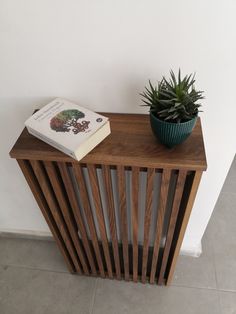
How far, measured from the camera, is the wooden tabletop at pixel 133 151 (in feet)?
2.01

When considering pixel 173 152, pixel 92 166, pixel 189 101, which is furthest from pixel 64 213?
pixel 189 101

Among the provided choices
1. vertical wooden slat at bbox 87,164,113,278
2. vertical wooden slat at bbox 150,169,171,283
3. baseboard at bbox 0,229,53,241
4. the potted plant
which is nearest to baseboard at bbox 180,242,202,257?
vertical wooden slat at bbox 150,169,171,283

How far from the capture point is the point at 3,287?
1228 mm

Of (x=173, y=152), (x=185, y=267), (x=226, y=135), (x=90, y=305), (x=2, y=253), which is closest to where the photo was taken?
(x=173, y=152)

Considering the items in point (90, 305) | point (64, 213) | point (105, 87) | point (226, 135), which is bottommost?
point (90, 305)

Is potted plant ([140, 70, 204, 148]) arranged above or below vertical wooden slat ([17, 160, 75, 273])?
above

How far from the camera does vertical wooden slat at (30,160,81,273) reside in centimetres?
72

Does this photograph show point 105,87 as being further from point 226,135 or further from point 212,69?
point 226,135

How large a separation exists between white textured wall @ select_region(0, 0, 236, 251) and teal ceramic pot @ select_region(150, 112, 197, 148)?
0.16m

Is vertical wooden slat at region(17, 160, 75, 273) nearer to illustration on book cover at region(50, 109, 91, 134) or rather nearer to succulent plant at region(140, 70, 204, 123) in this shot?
illustration on book cover at region(50, 109, 91, 134)

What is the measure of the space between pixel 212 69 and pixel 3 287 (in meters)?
1.37

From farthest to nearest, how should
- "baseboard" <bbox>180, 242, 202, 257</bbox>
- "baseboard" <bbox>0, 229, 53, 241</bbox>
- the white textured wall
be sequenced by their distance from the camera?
1. "baseboard" <bbox>0, 229, 53, 241</bbox>
2. "baseboard" <bbox>180, 242, 202, 257</bbox>
3. the white textured wall

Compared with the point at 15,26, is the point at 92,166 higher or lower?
lower

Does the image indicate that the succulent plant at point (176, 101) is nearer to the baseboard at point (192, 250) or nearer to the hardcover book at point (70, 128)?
the hardcover book at point (70, 128)
